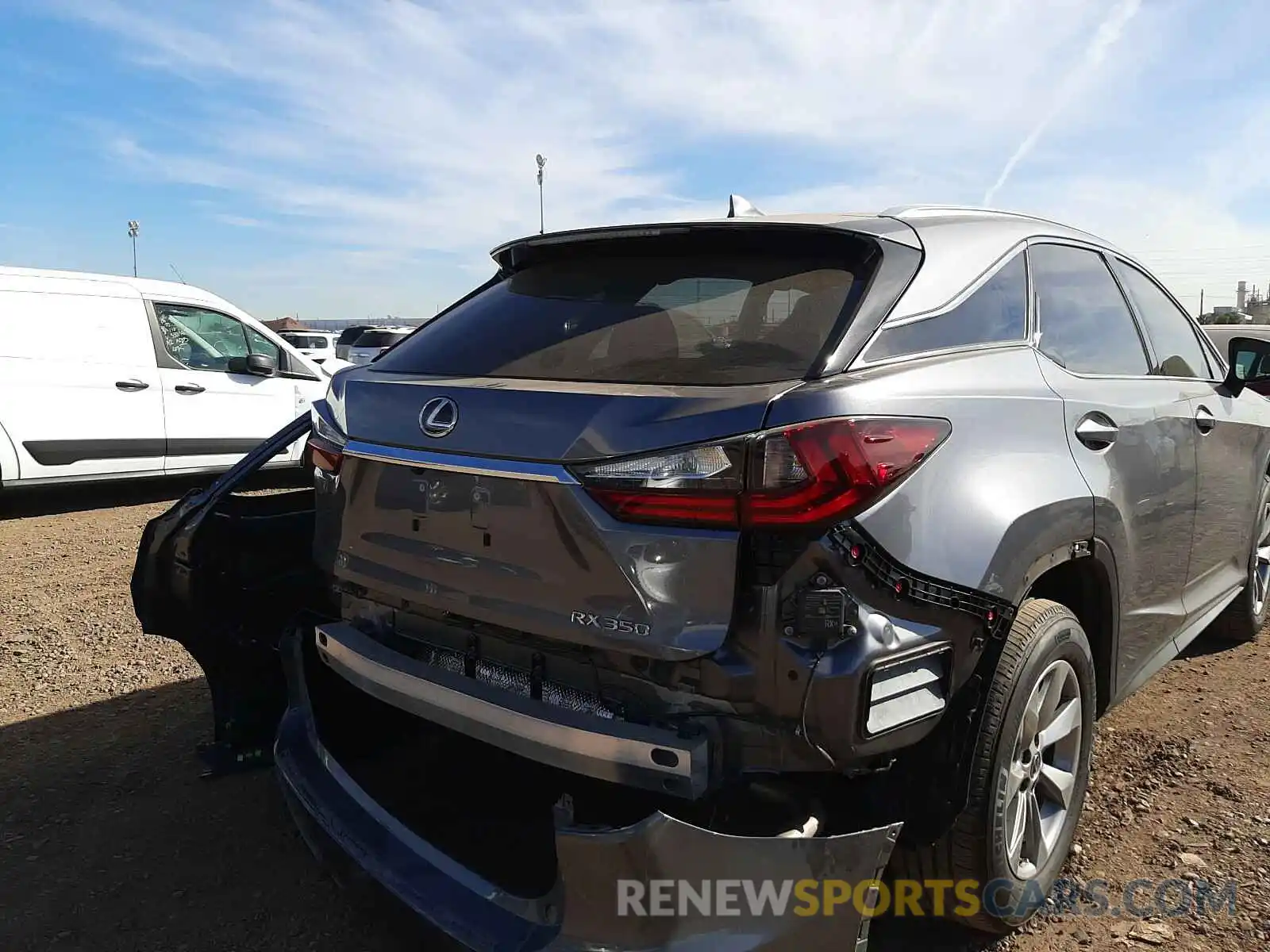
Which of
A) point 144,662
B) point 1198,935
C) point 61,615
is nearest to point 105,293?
point 61,615

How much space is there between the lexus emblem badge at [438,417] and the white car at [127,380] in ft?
16.3

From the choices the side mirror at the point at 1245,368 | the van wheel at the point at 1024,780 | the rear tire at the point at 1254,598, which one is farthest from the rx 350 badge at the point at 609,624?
the rear tire at the point at 1254,598

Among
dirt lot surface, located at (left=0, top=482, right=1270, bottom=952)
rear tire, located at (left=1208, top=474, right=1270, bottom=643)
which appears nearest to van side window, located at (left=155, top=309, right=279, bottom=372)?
dirt lot surface, located at (left=0, top=482, right=1270, bottom=952)

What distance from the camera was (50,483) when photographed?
744cm

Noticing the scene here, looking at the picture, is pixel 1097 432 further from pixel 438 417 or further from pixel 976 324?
pixel 438 417

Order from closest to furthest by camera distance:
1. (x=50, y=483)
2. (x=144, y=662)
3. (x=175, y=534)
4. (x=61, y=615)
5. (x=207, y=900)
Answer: (x=207, y=900) → (x=175, y=534) → (x=144, y=662) → (x=61, y=615) → (x=50, y=483)

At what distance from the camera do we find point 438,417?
216 centimetres

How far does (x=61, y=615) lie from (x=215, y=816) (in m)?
2.54

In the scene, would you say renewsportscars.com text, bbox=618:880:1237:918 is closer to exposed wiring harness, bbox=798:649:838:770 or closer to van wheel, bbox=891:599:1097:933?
van wheel, bbox=891:599:1097:933

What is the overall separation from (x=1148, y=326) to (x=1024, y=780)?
6.35ft

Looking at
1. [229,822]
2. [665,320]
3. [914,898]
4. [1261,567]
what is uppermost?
[665,320]

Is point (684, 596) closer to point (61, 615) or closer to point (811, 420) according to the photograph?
point (811, 420)

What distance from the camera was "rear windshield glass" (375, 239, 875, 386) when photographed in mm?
2043

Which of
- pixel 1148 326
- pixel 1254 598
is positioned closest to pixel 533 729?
pixel 1148 326
